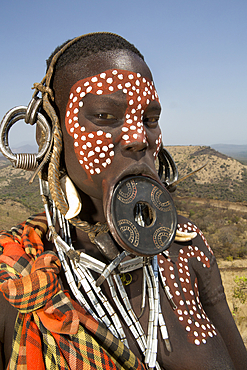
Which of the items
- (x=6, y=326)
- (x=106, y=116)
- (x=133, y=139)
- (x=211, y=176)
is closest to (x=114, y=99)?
(x=106, y=116)

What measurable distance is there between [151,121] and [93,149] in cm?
39

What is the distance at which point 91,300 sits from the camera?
Answer: 1584 mm

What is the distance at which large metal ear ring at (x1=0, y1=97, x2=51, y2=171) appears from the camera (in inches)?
→ 62.8

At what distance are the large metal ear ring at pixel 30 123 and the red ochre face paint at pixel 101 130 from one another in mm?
210

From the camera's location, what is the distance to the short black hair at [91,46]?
59.2 inches

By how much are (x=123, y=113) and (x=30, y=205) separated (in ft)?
53.1

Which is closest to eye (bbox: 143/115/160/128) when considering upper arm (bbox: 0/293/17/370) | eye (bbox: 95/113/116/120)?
eye (bbox: 95/113/116/120)

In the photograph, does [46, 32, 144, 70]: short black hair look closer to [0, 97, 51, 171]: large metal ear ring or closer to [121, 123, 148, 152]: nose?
[0, 97, 51, 171]: large metal ear ring

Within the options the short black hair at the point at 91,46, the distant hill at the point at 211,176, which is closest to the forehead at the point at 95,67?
the short black hair at the point at 91,46

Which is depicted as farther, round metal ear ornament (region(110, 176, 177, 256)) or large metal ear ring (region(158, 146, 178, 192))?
large metal ear ring (region(158, 146, 178, 192))

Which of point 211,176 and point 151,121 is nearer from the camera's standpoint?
point 151,121

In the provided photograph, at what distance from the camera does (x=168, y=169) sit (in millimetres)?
2207

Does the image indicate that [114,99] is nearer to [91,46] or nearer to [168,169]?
[91,46]

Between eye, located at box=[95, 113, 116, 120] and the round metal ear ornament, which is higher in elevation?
eye, located at box=[95, 113, 116, 120]
